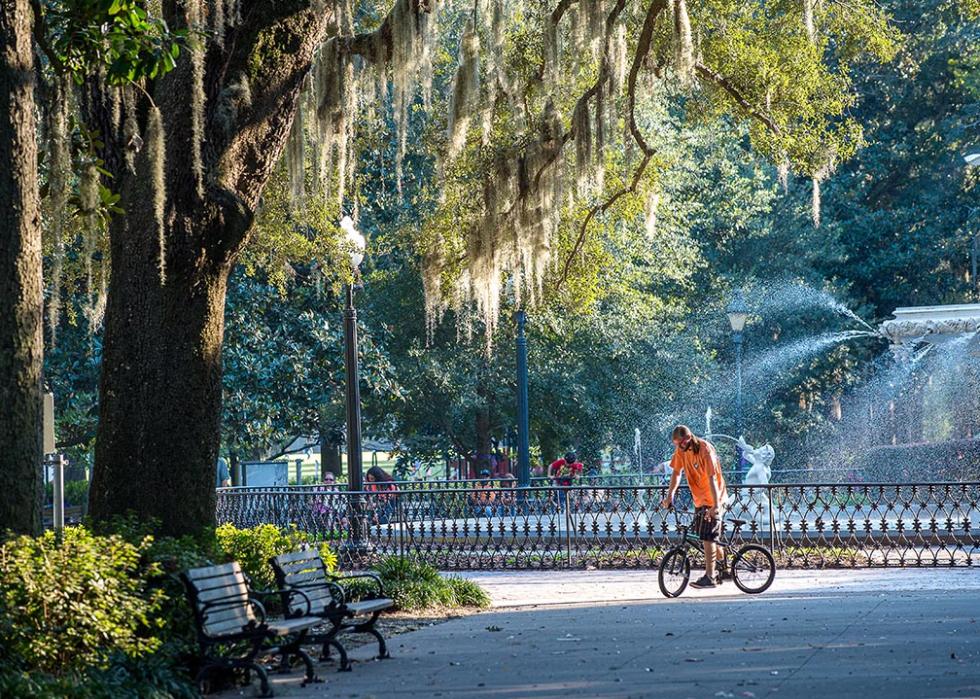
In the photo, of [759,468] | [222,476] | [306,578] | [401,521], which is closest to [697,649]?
[306,578]

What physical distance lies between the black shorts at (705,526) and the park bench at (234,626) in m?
5.31

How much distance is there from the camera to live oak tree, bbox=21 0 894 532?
10141 mm

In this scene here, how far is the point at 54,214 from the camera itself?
10.7 m

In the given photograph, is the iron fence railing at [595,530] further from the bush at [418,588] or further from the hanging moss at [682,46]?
the hanging moss at [682,46]

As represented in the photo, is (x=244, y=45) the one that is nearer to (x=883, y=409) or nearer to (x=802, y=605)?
(x=802, y=605)

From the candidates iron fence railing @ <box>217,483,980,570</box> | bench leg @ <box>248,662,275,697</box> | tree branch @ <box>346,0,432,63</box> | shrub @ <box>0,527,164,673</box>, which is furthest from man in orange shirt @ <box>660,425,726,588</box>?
shrub @ <box>0,527,164,673</box>

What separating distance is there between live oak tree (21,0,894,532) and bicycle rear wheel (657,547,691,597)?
3856 millimetres

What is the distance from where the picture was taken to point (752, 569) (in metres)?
13.9

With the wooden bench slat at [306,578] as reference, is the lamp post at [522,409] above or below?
above

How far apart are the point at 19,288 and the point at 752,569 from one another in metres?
8.33

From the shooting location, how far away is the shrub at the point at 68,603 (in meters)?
7.39

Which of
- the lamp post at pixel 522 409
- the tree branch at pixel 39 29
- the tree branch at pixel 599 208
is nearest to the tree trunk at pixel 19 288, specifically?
the tree branch at pixel 39 29

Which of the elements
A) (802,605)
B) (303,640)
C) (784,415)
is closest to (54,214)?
(303,640)

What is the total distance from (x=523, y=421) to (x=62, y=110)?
14.6 m
